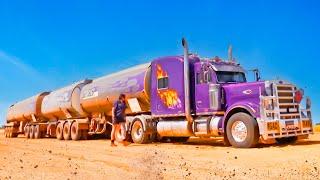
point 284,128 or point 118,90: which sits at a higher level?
point 118,90

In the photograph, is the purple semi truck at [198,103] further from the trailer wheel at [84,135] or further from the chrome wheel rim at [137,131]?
the trailer wheel at [84,135]

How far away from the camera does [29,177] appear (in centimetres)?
796

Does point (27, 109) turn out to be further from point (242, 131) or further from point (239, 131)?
point (242, 131)

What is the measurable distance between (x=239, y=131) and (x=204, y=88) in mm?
2388

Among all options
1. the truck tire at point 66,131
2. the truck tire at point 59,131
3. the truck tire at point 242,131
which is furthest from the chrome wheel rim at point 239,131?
the truck tire at point 59,131

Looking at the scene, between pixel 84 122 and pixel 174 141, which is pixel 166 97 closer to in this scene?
pixel 174 141

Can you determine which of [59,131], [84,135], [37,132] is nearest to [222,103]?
[84,135]

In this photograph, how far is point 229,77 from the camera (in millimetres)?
15445

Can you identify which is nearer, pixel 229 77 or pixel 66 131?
pixel 229 77

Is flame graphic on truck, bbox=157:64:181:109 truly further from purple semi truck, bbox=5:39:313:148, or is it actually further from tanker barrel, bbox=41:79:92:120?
tanker barrel, bbox=41:79:92:120

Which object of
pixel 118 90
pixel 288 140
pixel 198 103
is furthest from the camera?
pixel 118 90

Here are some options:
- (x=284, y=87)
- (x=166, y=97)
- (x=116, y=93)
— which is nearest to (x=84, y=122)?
(x=116, y=93)

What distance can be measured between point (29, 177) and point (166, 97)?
9695 millimetres

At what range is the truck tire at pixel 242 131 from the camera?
13102 mm
